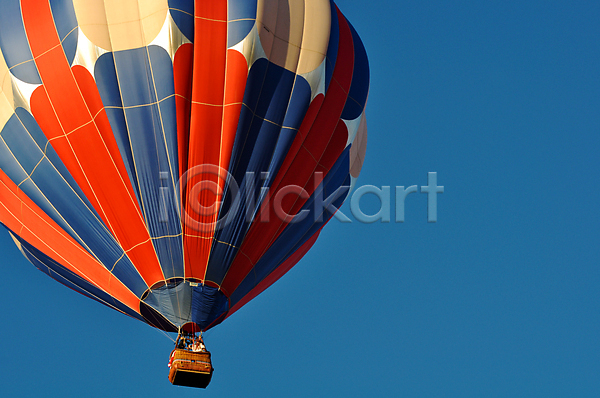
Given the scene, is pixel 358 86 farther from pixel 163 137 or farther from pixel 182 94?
pixel 163 137

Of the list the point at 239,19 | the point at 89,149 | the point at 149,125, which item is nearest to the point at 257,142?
the point at 149,125

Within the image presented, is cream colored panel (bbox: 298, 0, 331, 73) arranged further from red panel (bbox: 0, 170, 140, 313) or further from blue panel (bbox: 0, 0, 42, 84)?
red panel (bbox: 0, 170, 140, 313)

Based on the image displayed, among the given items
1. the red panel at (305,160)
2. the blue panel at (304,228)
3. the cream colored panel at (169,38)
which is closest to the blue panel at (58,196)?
the red panel at (305,160)

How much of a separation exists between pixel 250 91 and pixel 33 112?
109 inches

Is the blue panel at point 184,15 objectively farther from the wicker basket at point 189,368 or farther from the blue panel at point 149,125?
the wicker basket at point 189,368

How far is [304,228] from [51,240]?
11.2ft

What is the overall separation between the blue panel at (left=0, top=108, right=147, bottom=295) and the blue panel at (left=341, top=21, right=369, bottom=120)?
367cm

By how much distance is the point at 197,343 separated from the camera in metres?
10.3

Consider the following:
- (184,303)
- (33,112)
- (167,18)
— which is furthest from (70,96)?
(184,303)

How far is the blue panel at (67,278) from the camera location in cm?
1093

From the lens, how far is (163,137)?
10070 millimetres

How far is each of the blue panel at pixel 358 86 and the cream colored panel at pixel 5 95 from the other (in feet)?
14.5

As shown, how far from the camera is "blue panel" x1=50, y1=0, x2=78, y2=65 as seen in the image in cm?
1012

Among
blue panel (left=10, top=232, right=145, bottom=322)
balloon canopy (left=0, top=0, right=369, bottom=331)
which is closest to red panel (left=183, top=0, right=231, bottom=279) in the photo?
balloon canopy (left=0, top=0, right=369, bottom=331)
